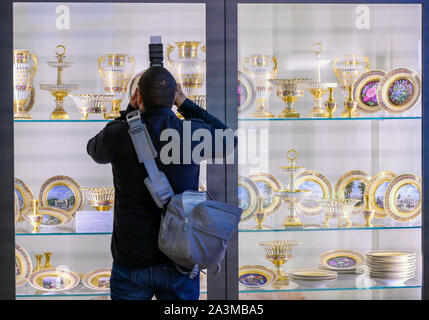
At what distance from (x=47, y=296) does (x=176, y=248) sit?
35.0 inches

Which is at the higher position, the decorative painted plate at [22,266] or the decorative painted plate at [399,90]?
the decorative painted plate at [399,90]

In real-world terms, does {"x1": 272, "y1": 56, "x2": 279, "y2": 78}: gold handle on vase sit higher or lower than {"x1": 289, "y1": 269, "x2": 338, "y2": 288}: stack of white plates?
higher

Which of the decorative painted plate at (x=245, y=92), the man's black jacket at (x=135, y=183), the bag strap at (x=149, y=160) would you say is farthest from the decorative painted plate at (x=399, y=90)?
the bag strap at (x=149, y=160)

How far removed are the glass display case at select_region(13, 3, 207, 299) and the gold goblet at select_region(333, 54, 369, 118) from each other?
2.24ft

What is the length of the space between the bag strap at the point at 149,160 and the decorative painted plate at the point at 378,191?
1.15m

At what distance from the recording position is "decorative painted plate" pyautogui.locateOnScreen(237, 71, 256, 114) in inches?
100

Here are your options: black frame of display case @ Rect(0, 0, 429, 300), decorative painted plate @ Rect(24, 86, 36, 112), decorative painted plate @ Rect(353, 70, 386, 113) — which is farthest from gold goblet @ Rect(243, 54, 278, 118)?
decorative painted plate @ Rect(24, 86, 36, 112)

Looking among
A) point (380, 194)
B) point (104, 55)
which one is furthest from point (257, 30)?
point (380, 194)

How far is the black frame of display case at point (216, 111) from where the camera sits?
7.84 feet

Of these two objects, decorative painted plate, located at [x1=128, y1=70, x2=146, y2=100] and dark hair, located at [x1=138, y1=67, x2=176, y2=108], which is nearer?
dark hair, located at [x1=138, y1=67, x2=176, y2=108]

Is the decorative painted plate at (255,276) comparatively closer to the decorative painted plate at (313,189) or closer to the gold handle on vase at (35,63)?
the decorative painted plate at (313,189)

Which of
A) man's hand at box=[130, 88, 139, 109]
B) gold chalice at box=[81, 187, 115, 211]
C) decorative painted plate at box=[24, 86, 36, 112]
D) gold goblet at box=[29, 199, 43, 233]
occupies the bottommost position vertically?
gold goblet at box=[29, 199, 43, 233]

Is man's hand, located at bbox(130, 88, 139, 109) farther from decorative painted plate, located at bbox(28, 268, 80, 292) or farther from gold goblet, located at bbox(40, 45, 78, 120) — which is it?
decorative painted plate, located at bbox(28, 268, 80, 292)

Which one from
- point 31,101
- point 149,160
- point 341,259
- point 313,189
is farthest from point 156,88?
point 341,259
